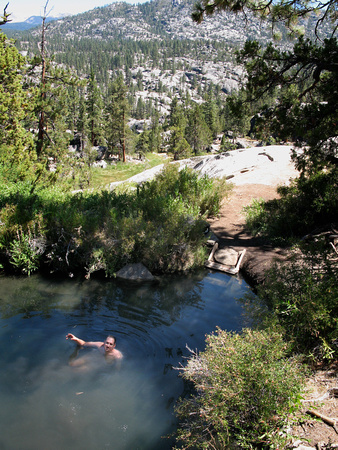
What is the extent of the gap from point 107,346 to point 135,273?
10.4ft

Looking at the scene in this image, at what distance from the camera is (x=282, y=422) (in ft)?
10.9

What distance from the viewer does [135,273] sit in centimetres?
886

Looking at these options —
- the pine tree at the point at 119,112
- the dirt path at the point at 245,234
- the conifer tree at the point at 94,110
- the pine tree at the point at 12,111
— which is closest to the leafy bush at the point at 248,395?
the dirt path at the point at 245,234

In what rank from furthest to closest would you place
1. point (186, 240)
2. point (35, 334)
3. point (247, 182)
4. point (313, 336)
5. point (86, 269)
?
point (247, 182), point (186, 240), point (86, 269), point (35, 334), point (313, 336)

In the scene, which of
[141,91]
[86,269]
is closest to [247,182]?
[86,269]

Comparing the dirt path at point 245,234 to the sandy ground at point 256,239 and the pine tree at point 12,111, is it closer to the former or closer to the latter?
the sandy ground at point 256,239

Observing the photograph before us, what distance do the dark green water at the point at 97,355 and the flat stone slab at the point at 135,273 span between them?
251 millimetres

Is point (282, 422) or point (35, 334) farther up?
point (282, 422)

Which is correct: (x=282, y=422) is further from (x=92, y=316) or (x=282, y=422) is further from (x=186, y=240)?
(x=186, y=240)

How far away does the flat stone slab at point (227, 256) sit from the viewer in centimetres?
955

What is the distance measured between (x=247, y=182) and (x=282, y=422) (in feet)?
44.4

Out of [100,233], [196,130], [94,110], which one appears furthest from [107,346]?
[196,130]

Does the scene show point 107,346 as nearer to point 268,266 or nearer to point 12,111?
point 268,266

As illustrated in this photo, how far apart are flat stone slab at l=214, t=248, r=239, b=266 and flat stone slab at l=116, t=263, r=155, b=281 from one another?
7.08ft
